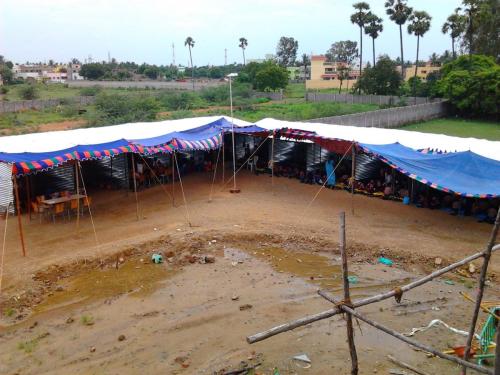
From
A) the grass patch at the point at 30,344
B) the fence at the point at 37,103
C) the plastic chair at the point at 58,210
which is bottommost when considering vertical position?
the grass patch at the point at 30,344

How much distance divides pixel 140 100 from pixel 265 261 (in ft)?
94.9

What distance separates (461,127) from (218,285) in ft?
86.6

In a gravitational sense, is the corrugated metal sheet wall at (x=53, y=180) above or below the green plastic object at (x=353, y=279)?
above

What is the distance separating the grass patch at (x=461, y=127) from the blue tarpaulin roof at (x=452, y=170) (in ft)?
51.6

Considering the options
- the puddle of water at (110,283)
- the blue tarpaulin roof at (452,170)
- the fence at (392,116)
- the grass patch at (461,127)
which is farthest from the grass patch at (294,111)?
the puddle of water at (110,283)

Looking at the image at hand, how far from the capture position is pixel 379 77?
40656 mm

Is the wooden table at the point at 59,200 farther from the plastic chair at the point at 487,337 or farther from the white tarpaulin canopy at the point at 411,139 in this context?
the plastic chair at the point at 487,337

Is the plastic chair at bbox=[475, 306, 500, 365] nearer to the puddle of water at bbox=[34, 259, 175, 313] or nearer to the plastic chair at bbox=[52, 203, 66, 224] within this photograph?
the puddle of water at bbox=[34, 259, 175, 313]

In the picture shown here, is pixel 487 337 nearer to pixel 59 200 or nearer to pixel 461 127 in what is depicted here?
pixel 59 200

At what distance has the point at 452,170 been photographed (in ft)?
38.1

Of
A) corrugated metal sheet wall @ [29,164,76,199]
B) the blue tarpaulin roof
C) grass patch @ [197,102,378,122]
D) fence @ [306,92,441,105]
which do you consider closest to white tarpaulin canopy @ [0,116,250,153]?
corrugated metal sheet wall @ [29,164,76,199]

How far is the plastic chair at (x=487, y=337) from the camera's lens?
600 cm

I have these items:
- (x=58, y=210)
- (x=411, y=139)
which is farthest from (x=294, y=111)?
(x=58, y=210)

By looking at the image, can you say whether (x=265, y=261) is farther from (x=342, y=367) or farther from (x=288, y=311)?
(x=342, y=367)
